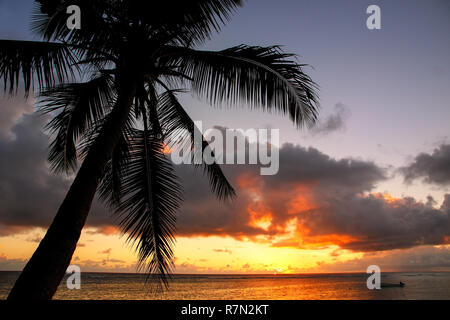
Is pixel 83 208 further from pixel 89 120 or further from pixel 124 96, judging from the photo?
pixel 89 120

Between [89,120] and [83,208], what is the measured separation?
8.51 feet

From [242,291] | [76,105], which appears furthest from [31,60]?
[242,291]

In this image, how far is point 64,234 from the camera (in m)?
2.82

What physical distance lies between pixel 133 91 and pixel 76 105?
5.84ft

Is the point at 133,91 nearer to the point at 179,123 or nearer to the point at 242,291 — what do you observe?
the point at 179,123

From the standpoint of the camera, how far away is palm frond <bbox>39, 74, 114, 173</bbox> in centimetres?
512

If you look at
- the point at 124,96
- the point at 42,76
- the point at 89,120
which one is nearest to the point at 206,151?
the point at 89,120

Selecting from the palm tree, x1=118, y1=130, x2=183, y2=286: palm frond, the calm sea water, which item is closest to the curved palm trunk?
the palm tree

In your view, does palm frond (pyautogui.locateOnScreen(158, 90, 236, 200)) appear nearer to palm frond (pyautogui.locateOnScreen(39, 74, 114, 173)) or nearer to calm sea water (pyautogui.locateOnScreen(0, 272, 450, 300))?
palm frond (pyautogui.locateOnScreen(39, 74, 114, 173))

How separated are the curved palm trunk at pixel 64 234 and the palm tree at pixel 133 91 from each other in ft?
0.04

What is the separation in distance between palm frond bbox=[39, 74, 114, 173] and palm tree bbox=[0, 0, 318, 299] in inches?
0.6

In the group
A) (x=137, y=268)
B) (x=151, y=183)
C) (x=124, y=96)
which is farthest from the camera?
(x=151, y=183)
